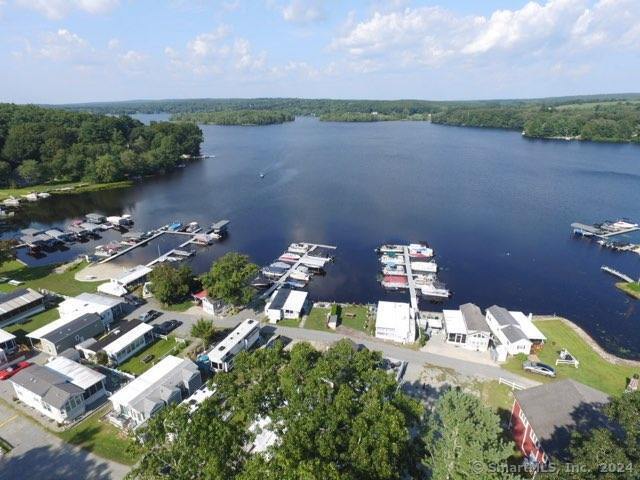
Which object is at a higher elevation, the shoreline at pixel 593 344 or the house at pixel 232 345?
the house at pixel 232 345

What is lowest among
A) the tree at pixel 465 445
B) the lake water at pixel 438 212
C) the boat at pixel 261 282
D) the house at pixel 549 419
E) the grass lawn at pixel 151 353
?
the lake water at pixel 438 212

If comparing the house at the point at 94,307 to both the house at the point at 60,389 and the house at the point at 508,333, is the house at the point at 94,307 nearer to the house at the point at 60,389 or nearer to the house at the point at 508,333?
the house at the point at 60,389

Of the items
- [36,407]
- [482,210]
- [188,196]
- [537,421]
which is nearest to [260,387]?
[537,421]

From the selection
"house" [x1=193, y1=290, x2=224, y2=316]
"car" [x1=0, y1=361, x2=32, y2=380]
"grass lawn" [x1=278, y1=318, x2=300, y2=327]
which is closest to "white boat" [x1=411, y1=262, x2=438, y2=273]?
"grass lawn" [x1=278, y1=318, x2=300, y2=327]

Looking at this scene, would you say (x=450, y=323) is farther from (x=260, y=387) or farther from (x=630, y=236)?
(x=630, y=236)

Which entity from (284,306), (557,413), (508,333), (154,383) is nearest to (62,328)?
(154,383)

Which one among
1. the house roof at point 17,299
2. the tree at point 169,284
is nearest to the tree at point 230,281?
the tree at point 169,284
